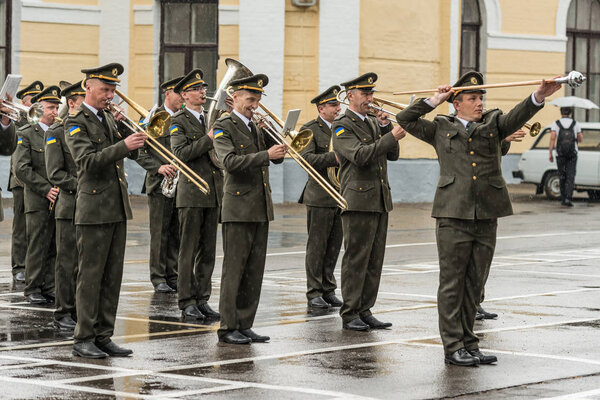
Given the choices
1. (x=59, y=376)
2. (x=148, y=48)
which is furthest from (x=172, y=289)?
(x=148, y=48)

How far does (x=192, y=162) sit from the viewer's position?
12.6 m

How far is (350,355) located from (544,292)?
4.53 metres

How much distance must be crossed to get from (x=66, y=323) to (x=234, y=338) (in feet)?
5.43

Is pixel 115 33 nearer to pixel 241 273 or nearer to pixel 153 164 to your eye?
pixel 153 164

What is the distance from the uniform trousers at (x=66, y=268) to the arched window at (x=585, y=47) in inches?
900

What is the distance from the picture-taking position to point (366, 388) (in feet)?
28.4

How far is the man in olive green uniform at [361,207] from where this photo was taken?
11484mm

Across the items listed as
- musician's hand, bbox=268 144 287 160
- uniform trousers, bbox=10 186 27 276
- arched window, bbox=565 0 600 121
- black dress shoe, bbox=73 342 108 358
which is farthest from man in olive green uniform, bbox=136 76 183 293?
arched window, bbox=565 0 600 121

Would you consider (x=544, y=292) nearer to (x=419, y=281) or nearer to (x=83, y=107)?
(x=419, y=281)

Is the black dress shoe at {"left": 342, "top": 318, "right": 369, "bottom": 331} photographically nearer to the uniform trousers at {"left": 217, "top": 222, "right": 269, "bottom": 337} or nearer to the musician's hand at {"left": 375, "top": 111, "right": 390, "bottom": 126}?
the uniform trousers at {"left": 217, "top": 222, "right": 269, "bottom": 337}

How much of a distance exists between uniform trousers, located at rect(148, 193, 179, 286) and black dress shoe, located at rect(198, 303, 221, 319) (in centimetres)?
201

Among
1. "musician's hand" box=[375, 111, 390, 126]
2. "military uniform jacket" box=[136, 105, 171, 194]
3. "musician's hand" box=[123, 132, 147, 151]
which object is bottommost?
"military uniform jacket" box=[136, 105, 171, 194]

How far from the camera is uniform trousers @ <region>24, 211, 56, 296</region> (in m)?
13.2

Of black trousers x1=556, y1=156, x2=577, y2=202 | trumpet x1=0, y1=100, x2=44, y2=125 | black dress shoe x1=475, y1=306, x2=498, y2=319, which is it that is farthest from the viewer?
black trousers x1=556, y1=156, x2=577, y2=202
